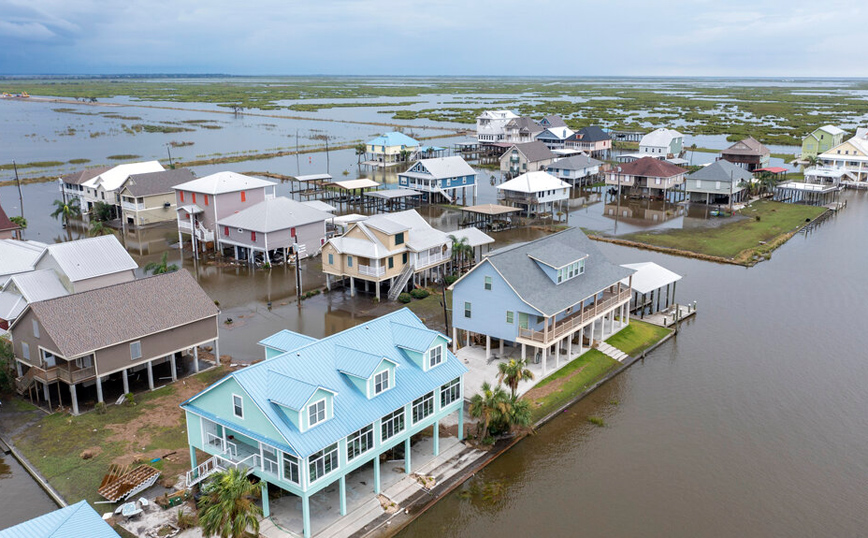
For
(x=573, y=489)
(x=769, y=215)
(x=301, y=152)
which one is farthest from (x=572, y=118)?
(x=573, y=489)

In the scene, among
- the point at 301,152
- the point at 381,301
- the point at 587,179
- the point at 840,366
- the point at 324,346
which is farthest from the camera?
Answer: the point at 301,152

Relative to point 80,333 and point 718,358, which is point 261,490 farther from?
point 718,358

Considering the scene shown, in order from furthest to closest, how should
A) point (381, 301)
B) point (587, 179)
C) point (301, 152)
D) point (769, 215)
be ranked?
point (301, 152)
point (587, 179)
point (769, 215)
point (381, 301)

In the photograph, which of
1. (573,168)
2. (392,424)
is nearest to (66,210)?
(392,424)

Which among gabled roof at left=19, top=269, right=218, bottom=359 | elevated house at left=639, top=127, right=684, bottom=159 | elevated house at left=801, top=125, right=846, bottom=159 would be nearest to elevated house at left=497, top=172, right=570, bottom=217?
elevated house at left=639, top=127, right=684, bottom=159

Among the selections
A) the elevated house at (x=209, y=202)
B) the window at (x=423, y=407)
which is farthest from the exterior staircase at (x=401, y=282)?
the elevated house at (x=209, y=202)

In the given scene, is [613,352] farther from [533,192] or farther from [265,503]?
[533,192]
